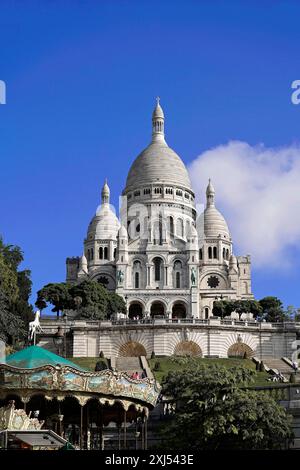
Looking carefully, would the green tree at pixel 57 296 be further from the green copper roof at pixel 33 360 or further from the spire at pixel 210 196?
the green copper roof at pixel 33 360

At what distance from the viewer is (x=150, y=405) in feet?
120

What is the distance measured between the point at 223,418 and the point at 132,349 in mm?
39497

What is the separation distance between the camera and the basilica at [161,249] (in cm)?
10675

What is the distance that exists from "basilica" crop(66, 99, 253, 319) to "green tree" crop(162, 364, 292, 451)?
6193 centimetres

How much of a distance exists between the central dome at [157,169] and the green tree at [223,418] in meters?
82.5

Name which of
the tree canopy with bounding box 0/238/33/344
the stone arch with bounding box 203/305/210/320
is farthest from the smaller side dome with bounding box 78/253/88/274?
the tree canopy with bounding box 0/238/33/344

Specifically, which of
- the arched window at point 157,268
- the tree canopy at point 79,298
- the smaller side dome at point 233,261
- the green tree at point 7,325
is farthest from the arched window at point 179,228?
the green tree at point 7,325

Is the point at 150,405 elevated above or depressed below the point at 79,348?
below

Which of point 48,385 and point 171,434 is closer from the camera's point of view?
point 48,385

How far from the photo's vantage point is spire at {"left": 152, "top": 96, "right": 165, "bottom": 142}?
131 metres

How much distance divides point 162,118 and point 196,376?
9518 centimetres

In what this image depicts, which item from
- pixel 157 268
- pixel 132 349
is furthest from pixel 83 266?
pixel 132 349

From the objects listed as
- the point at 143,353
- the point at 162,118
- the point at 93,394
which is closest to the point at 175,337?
the point at 143,353
